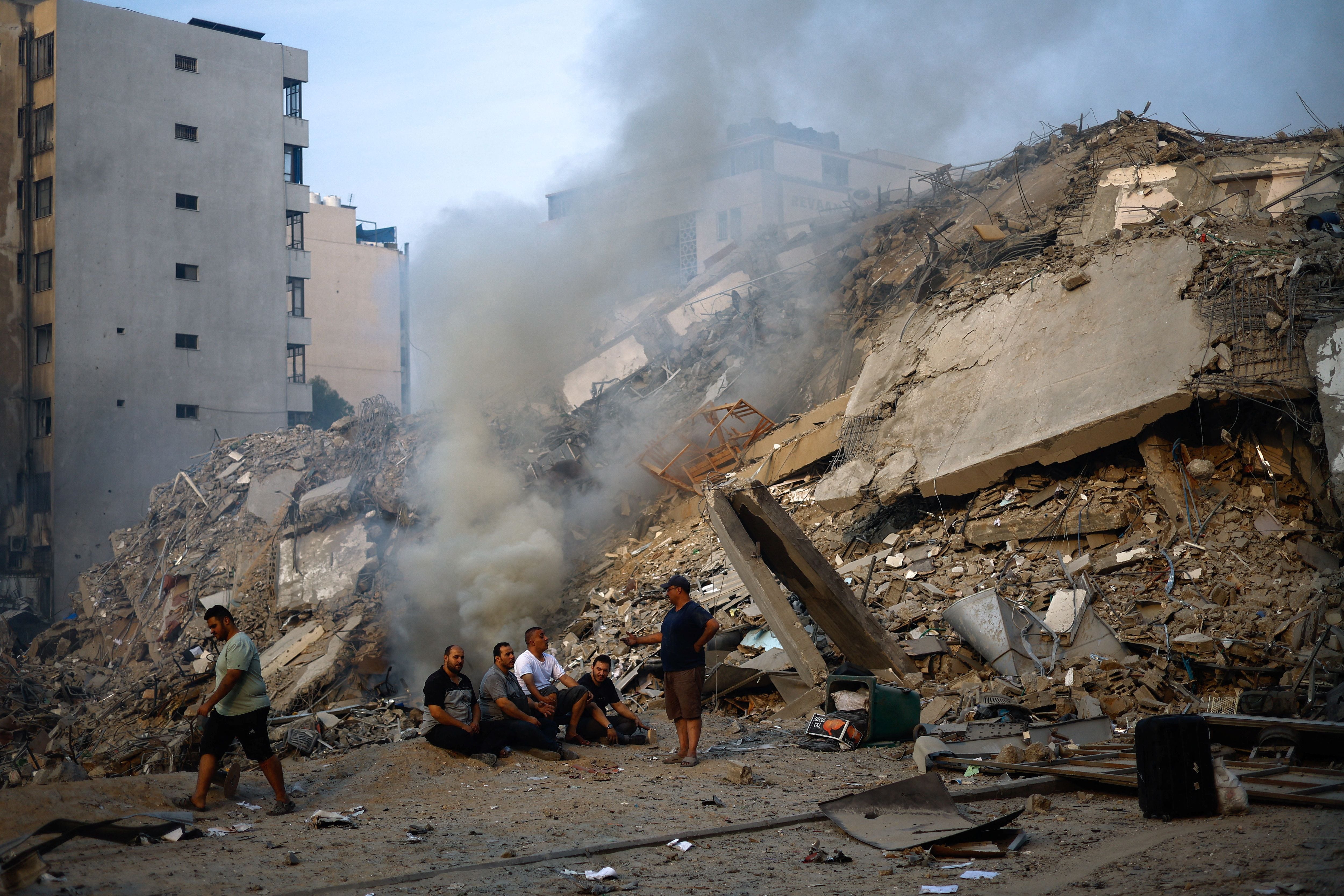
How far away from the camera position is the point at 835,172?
37.0 meters

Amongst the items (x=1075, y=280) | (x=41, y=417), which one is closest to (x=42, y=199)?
(x=41, y=417)

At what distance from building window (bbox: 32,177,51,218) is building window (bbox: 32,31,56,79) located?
9.09 ft

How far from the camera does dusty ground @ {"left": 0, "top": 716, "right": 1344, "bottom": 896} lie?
3441 millimetres

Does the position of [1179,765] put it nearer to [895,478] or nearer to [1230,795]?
[1230,795]

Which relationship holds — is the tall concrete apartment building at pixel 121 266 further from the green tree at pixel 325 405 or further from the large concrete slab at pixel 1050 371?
the large concrete slab at pixel 1050 371

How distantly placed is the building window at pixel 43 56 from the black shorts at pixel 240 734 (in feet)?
86.5

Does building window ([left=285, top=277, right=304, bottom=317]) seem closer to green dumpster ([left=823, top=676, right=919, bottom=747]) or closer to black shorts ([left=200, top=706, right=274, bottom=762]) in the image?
black shorts ([left=200, top=706, right=274, bottom=762])

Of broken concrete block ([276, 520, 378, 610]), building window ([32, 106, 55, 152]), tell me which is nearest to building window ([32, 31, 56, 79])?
building window ([32, 106, 55, 152])

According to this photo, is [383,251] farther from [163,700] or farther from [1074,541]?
[1074,541]

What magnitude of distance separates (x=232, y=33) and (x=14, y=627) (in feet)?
57.4

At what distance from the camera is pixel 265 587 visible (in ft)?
48.4

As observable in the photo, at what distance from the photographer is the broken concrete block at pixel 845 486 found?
10500 millimetres

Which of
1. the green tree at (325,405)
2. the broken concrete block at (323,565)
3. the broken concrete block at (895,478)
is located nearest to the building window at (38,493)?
the green tree at (325,405)

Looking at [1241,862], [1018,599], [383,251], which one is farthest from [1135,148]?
[383,251]
